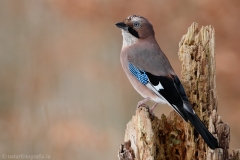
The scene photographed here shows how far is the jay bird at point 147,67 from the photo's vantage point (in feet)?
7.38

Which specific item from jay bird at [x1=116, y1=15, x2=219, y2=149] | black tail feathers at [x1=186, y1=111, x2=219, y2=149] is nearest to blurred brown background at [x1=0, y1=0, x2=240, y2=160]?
jay bird at [x1=116, y1=15, x2=219, y2=149]

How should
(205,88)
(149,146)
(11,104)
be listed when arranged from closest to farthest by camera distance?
1. (149,146)
2. (205,88)
3. (11,104)

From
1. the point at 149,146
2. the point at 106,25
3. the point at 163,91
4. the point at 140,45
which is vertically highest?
the point at 106,25

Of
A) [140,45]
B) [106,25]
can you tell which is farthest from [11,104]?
[140,45]

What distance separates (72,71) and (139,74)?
1100mm

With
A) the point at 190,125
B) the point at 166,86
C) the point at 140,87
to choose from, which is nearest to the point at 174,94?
the point at 166,86

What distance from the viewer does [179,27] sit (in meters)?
3.41

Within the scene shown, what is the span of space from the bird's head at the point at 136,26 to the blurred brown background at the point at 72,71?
889 millimetres

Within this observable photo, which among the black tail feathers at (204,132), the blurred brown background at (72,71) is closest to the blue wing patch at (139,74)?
the black tail feathers at (204,132)

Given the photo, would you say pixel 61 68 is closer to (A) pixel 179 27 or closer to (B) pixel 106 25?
(B) pixel 106 25

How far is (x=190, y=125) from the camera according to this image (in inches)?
87.7

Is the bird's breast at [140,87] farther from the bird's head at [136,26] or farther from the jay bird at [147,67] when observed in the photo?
the bird's head at [136,26]

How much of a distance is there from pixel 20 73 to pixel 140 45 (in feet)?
4.23

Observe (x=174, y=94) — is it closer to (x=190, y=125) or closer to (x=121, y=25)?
(x=190, y=125)
